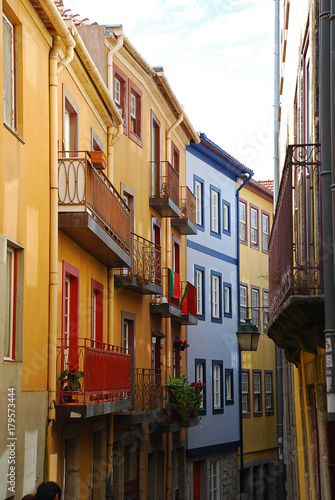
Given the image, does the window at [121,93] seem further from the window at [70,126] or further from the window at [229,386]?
the window at [229,386]

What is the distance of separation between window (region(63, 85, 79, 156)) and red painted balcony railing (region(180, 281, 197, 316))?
1075 cm

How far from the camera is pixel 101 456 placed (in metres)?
17.2

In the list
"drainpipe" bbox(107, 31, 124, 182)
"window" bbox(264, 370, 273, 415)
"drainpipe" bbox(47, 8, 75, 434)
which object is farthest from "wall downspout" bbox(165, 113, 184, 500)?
"drainpipe" bbox(47, 8, 75, 434)

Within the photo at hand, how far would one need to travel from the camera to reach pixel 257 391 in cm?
3441

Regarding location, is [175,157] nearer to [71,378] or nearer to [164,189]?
[164,189]

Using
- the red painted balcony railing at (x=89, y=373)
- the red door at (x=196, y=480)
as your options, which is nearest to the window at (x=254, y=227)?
the red door at (x=196, y=480)

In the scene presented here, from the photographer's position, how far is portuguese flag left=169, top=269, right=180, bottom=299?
23688mm

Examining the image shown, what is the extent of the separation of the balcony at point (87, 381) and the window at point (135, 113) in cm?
793

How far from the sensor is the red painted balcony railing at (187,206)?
2608 cm

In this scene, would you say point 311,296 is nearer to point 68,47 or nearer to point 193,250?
point 68,47

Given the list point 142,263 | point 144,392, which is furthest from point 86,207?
point 144,392

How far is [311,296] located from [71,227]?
226 inches

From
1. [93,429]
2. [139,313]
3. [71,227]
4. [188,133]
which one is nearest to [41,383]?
[71,227]

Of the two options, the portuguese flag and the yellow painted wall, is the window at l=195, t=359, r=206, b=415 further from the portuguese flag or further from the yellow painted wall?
the portuguese flag
